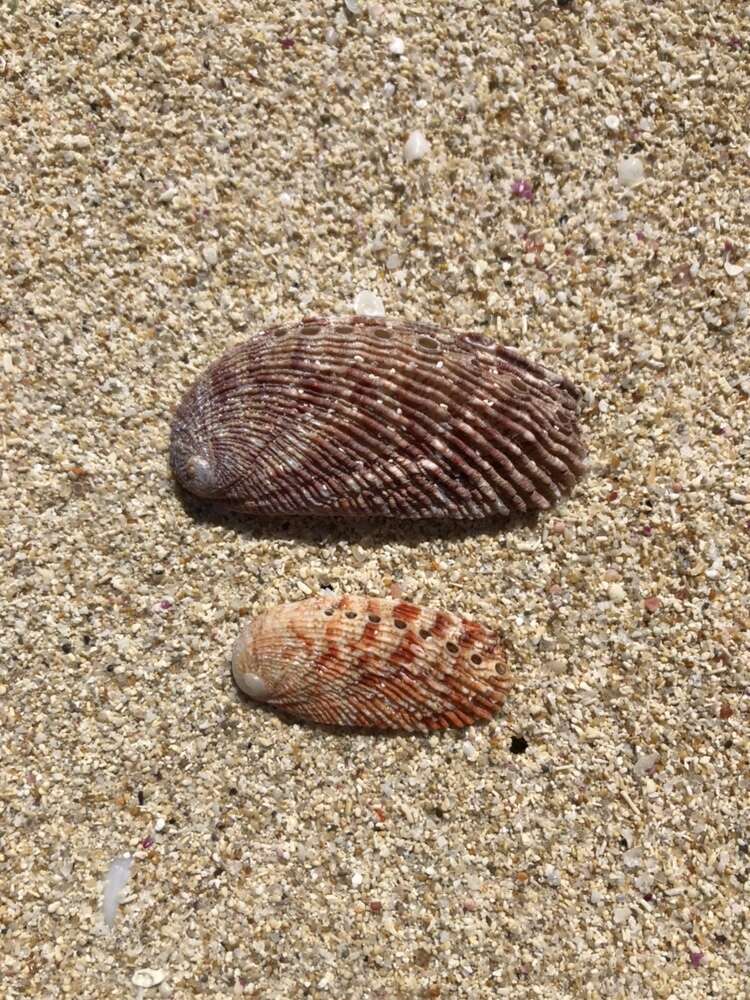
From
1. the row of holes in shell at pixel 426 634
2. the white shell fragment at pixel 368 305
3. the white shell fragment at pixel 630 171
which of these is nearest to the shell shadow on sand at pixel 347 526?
the row of holes in shell at pixel 426 634

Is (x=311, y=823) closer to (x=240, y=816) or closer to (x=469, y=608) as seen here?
(x=240, y=816)

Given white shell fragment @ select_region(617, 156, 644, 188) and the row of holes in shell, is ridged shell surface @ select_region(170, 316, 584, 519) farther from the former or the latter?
white shell fragment @ select_region(617, 156, 644, 188)

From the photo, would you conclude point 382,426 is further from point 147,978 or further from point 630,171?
point 147,978

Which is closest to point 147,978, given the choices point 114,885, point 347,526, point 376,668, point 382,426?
point 114,885

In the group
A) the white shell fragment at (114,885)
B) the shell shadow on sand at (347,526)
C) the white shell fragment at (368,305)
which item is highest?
the white shell fragment at (368,305)

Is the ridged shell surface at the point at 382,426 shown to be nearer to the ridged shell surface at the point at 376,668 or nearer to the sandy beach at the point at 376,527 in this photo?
the sandy beach at the point at 376,527

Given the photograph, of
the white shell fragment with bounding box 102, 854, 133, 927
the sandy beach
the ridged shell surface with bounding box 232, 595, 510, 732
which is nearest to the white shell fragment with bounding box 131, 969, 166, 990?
the sandy beach
